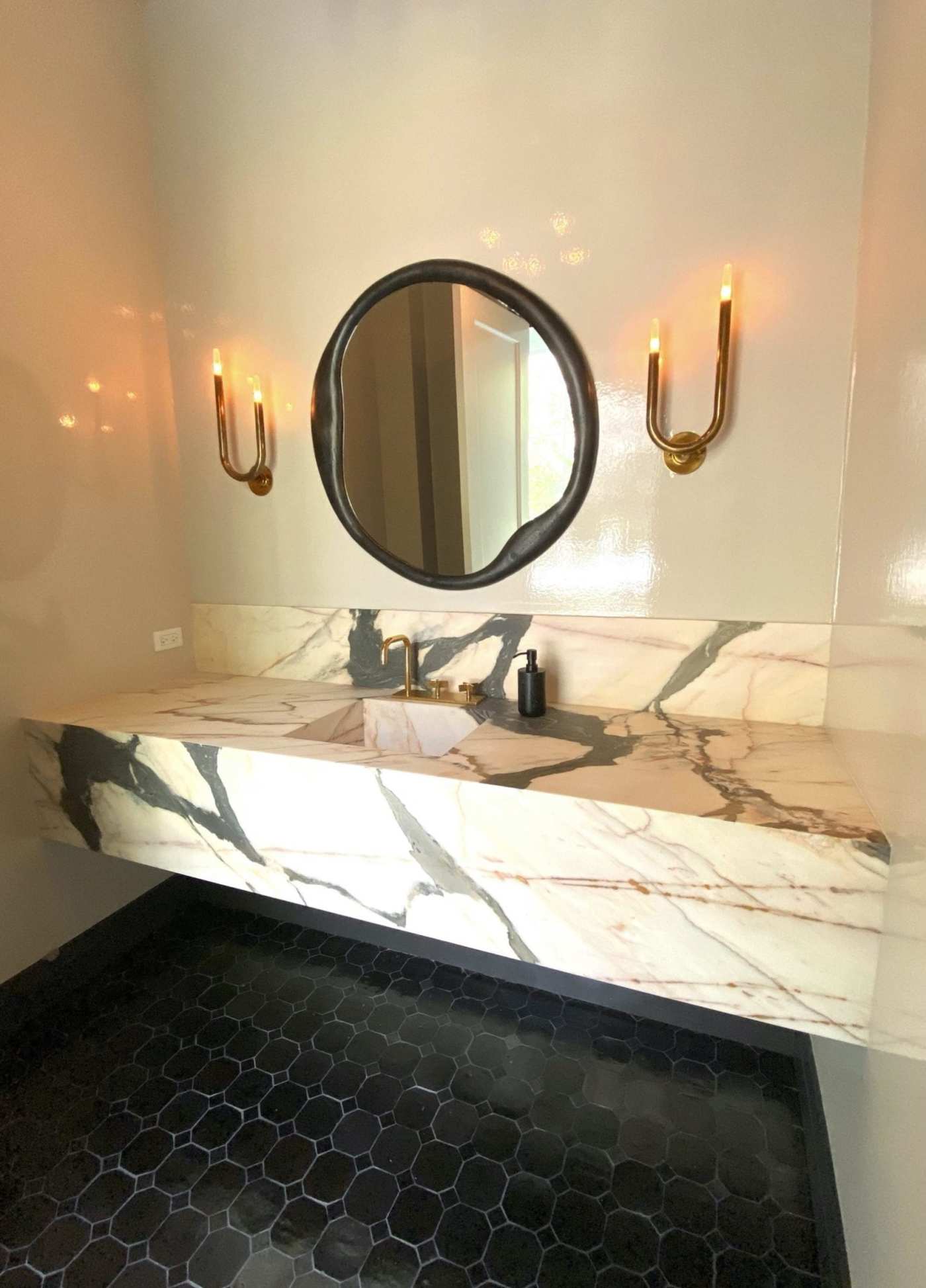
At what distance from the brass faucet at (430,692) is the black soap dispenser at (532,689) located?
0.57ft

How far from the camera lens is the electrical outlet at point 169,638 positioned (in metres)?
2.14

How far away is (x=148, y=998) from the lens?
182 centimetres

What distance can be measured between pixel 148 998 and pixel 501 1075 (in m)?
1.01

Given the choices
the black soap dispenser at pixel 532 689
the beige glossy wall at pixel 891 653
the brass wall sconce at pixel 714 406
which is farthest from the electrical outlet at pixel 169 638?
the beige glossy wall at pixel 891 653

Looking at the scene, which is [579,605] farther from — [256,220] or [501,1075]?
[256,220]

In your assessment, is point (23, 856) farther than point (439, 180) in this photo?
Yes

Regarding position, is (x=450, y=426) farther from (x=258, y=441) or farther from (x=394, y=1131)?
(x=394, y=1131)

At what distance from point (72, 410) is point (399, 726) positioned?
1272 mm

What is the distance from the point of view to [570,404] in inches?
63.1

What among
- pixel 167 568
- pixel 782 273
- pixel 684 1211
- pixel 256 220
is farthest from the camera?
pixel 167 568

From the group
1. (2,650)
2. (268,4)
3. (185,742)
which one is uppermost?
(268,4)

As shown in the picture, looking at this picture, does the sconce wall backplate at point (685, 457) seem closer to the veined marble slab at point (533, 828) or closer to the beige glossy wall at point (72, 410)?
the veined marble slab at point (533, 828)

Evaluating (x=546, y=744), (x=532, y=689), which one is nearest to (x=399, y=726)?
(x=532, y=689)

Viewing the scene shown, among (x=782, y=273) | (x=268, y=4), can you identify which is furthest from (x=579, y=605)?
(x=268, y=4)
